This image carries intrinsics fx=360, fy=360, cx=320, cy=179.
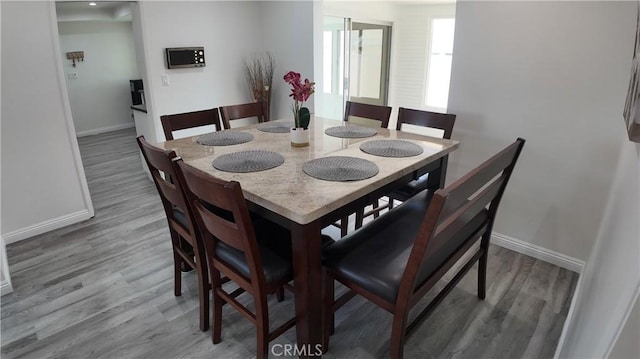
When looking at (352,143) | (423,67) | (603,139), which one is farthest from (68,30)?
(603,139)

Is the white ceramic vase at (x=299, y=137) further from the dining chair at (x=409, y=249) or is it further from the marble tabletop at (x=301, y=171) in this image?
the dining chair at (x=409, y=249)

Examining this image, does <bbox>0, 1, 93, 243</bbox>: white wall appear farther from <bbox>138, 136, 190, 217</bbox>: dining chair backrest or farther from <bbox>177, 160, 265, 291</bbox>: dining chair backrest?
<bbox>177, 160, 265, 291</bbox>: dining chair backrest

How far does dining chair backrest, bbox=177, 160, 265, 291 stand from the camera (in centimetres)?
124

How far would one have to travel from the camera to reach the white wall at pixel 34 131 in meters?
2.54

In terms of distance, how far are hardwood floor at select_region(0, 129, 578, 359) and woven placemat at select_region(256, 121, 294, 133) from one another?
1.09 m

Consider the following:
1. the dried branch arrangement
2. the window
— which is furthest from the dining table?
the window

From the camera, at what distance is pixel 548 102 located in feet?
7.37

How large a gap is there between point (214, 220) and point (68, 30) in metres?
6.53

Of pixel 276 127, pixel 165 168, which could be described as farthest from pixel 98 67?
pixel 165 168

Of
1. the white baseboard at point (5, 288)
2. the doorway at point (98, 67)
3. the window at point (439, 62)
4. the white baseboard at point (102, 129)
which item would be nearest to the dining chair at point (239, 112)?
the white baseboard at point (5, 288)

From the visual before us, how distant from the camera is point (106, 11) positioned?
5.85 metres

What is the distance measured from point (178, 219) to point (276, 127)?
0.96 m

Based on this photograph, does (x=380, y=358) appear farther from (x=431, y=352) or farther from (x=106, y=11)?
(x=106, y=11)

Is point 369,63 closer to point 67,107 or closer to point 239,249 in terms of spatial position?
point 67,107
